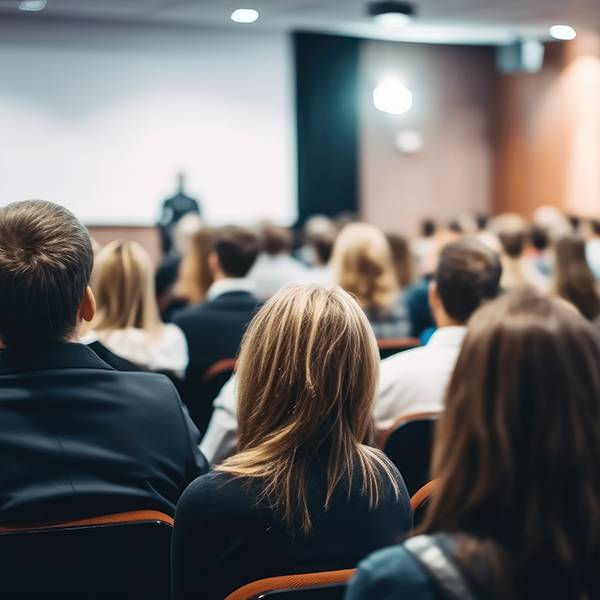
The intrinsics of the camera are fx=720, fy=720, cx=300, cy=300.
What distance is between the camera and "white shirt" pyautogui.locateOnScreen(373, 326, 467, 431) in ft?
7.18

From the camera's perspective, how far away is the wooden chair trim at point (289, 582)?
1.00 meters

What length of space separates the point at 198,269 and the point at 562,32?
603 centimetres

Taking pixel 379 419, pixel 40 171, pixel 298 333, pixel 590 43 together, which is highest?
pixel 590 43

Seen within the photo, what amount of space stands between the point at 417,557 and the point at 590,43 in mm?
9110

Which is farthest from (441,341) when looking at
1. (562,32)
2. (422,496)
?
(562,32)

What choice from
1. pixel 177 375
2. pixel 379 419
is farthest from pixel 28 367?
pixel 177 375

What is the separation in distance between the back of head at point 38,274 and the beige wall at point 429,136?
8798 mm

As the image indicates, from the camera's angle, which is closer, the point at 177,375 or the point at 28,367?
the point at 28,367

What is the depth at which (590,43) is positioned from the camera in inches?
337

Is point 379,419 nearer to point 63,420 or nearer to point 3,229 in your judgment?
point 63,420

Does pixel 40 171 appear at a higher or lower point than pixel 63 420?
higher

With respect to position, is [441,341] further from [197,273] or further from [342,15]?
[342,15]

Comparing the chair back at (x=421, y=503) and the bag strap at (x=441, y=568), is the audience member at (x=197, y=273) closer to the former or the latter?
the chair back at (x=421, y=503)

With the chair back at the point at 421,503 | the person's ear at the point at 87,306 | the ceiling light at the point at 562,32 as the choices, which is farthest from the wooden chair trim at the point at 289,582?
the ceiling light at the point at 562,32
